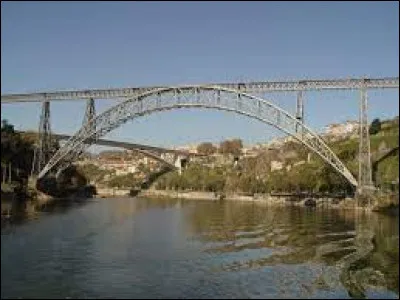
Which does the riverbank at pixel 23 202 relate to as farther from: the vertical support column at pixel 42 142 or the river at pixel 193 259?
the vertical support column at pixel 42 142

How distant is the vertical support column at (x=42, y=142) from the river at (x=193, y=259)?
2305cm

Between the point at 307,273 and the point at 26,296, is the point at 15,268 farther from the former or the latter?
the point at 307,273

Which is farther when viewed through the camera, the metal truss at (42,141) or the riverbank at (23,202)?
the metal truss at (42,141)

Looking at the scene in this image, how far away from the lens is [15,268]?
2481 centimetres

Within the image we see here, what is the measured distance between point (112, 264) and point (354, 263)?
10716 millimetres

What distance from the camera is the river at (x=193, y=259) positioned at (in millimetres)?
23656

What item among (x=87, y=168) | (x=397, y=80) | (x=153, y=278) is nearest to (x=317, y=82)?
(x=397, y=80)

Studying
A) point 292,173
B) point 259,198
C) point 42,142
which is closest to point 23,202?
point 42,142

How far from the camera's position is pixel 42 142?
7000cm

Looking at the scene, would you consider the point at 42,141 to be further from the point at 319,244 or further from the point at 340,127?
the point at 340,127

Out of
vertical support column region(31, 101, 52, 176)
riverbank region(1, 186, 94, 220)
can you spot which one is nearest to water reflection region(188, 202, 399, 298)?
riverbank region(1, 186, 94, 220)

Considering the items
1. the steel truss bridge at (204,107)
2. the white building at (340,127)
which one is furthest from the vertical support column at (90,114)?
the white building at (340,127)

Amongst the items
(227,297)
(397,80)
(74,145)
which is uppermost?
(397,80)

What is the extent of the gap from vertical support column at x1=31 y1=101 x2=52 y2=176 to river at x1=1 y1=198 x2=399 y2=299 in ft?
75.6
